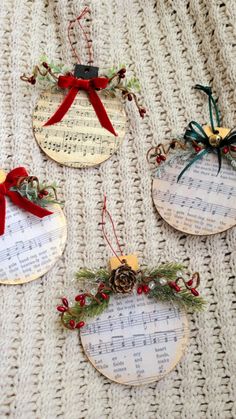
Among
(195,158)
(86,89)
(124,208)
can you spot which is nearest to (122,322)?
(124,208)

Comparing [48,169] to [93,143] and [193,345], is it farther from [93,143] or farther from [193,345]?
[193,345]

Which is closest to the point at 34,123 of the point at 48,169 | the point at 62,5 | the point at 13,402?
the point at 48,169

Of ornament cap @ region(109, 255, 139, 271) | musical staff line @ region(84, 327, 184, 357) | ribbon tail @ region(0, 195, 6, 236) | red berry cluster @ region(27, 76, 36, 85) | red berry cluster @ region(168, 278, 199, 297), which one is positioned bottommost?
musical staff line @ region(84, 327, 184, 357)

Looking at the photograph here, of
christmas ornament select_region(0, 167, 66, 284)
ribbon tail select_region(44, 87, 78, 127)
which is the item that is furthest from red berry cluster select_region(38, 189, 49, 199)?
ribbon tail select_region(44, 87, 78, 127)

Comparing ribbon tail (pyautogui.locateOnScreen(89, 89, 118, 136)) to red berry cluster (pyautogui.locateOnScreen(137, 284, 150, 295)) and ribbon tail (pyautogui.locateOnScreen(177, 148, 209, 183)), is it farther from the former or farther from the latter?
red berry cluster (pyautogui.locateOnScreen(137, 284, 150, 295))

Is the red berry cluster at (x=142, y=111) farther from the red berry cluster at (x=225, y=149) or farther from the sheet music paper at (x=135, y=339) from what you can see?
the sheet music paper at (x=135, y=339)

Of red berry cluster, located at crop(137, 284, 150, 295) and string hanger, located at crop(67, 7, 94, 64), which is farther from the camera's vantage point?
string hanger, located at crop(67, 7, 94, 64)

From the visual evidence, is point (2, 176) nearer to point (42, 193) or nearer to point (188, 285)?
point (42, 193)
